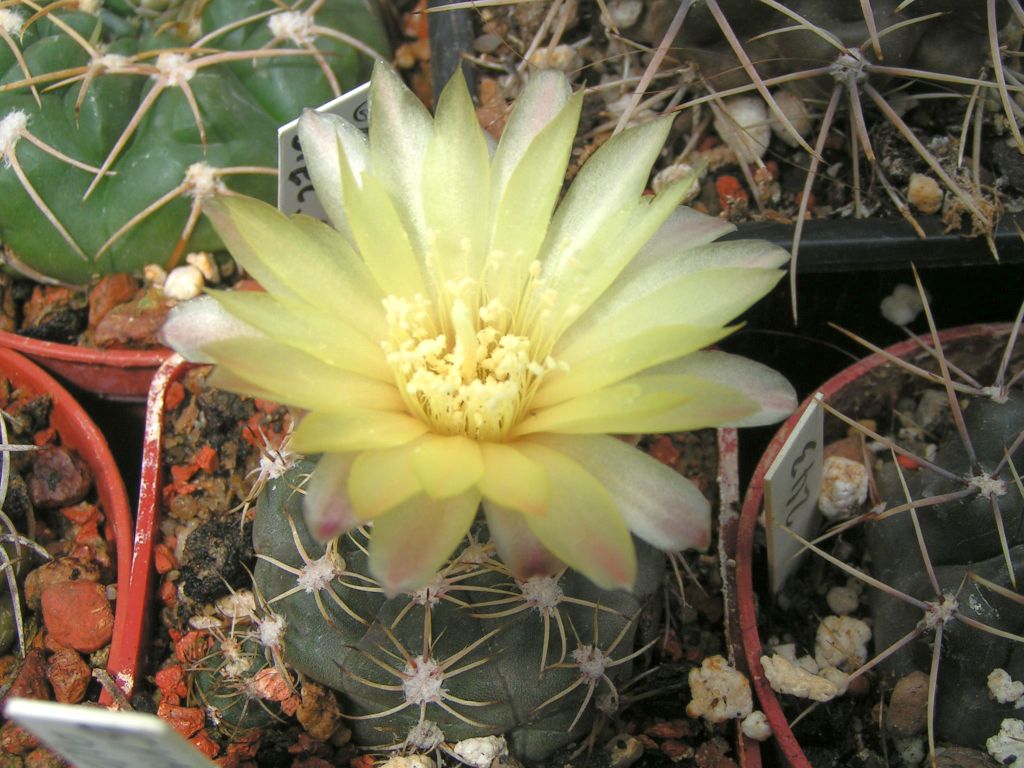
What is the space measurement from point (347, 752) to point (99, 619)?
1.19 ft

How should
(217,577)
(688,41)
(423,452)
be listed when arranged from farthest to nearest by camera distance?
(688,41), (217,577), (423,452)

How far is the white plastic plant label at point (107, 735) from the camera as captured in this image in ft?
1.97

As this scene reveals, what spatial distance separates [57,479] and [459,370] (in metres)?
0.74

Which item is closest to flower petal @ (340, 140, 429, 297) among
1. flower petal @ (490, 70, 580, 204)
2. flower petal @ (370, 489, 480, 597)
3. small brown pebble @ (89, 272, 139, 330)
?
flower petal @ (490, 70, 580, 204)

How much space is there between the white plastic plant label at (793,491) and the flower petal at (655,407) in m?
0.26

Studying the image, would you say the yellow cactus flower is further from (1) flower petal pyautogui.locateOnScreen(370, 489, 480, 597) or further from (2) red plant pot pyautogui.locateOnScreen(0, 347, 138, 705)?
(2) red plant pot pyautogui.locateOnScreen(0, 347, 138, 705)

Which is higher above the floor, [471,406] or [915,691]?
[471,406]

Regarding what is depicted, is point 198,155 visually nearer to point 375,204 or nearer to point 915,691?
point 375,204

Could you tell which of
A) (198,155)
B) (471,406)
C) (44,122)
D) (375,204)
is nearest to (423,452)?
(471,406)

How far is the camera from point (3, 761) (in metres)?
1.10

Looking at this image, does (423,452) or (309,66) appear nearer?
(423,452)

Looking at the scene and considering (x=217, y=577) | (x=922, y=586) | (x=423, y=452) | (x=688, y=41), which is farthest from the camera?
(x=688, y=41)

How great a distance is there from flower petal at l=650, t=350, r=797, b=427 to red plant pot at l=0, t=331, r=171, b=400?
2.77 ft

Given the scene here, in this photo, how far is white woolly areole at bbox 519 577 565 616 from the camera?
90 centimetres
